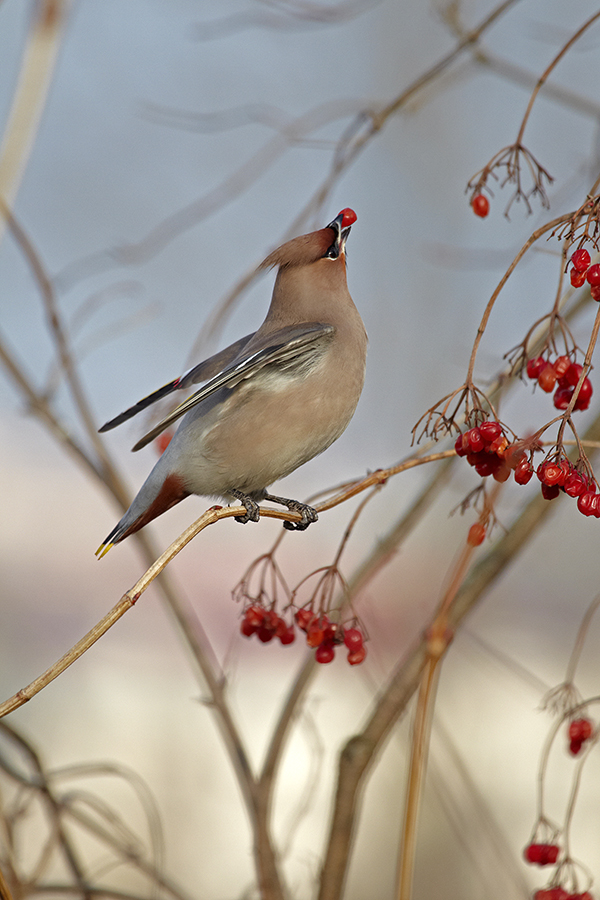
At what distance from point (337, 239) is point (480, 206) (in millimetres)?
575

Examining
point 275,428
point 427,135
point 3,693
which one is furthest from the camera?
point 427,135

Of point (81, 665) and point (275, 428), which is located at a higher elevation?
point (81, 665)

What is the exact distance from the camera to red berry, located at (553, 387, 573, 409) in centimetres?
168

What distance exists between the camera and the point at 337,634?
1.80 m

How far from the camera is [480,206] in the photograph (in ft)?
6.05

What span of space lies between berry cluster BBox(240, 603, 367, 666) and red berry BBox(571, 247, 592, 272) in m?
0.76

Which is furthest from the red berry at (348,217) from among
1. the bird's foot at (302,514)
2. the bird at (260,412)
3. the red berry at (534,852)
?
the red berry at (534,852)

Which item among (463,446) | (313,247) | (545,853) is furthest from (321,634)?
(313,247)

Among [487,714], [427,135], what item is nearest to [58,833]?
[487,714]

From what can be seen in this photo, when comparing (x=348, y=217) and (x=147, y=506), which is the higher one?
(x=348, y=217)

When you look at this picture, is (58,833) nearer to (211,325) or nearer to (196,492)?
(196,492)

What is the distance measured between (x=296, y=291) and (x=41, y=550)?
3452 mm

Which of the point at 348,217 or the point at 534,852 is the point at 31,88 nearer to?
the point at 348,217

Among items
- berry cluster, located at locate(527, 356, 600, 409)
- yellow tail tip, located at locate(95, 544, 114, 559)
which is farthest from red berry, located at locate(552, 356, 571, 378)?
yellow tail tip, located at locate(95, 544, 114, 559)
